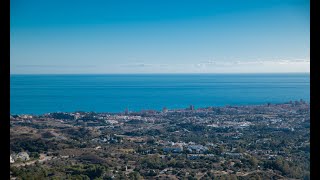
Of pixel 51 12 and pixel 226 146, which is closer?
pixel 226 146

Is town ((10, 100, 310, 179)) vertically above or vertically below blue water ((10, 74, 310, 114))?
below

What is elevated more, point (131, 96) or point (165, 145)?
point (131, 96)

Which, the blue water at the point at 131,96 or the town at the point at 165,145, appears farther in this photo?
the blue water at the point at 131,96

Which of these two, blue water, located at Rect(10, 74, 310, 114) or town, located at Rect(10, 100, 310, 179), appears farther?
blue water, located at Rect(10, 74, 310, 114)

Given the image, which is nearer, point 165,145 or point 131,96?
point 165,145

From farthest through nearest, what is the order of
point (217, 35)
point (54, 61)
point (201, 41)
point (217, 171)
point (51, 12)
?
point (201, 41), point (217, 35), point (54, 61), point (51, 12), point (217, 171)

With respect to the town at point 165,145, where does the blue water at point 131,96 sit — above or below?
above

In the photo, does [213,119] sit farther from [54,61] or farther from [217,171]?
[54,61]
